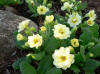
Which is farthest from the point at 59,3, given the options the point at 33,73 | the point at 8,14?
the point at 33,73

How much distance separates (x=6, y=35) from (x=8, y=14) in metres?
0.58

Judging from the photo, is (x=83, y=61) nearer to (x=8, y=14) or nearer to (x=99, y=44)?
(x=99, y=44)

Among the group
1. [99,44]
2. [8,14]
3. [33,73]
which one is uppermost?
[8,14]

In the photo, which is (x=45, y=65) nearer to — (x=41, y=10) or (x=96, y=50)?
(x=96, y=50)

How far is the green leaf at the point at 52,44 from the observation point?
251 centimetres

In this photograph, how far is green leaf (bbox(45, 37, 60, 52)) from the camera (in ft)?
8.24

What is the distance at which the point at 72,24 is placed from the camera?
2.88 meters

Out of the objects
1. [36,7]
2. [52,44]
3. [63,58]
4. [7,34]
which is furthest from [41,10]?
[63,58]

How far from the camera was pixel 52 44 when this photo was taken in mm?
2521

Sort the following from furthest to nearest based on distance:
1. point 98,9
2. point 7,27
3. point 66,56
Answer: point 98,9
point 7,27
point 66,56

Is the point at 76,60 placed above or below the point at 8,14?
below

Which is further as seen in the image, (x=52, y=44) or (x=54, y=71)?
(x=52, y=44)

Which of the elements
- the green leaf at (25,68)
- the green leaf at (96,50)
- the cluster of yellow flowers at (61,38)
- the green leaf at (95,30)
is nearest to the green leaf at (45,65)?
the green leaf at (25,68)

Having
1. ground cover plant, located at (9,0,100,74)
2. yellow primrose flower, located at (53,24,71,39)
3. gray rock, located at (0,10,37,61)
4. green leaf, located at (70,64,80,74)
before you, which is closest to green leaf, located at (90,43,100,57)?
ground cover plant, located at (9,0,100,74)
